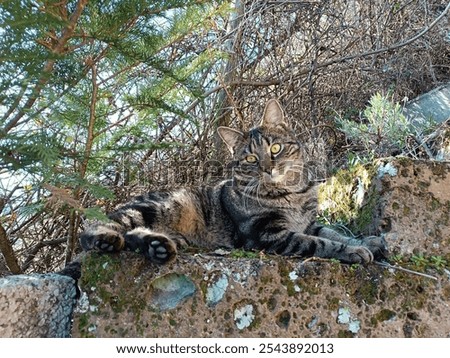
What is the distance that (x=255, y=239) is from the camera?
8.25ft

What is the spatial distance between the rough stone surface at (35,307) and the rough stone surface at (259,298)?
13 centimetres

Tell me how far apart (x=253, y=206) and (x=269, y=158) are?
0.86 ft

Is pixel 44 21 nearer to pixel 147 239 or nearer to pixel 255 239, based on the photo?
pixel 147 239

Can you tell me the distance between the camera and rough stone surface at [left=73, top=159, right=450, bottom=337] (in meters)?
1.68

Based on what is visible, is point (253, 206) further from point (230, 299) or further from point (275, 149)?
point (230, 299)

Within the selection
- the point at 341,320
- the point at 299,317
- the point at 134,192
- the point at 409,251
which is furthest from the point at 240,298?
the point at 134,192

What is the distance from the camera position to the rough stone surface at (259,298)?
5.52ft

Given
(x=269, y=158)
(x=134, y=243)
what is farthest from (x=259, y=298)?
(x=269, y=158)

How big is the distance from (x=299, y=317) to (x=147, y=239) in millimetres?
585

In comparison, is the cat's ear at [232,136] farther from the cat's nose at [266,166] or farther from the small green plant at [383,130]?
the small green plant at [383,130]

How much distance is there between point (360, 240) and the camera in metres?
2.13

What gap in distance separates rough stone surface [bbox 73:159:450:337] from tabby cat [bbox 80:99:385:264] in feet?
1.24

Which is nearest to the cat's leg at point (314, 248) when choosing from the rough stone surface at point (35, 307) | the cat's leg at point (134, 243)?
the cat's leg at point (134, 243)

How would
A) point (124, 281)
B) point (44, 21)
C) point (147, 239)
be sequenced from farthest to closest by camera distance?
point (147, 239) < point (124, 281) < point (44, 21)
